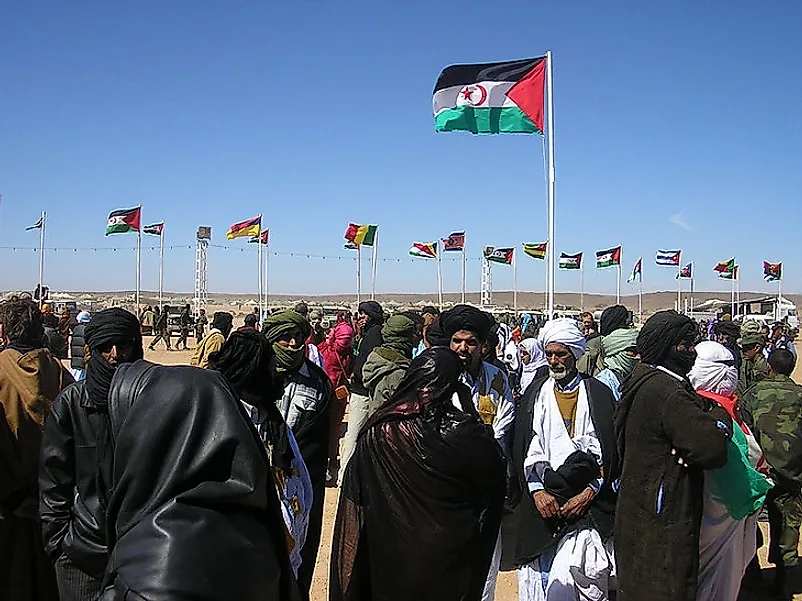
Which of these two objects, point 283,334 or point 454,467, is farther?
point 283,334

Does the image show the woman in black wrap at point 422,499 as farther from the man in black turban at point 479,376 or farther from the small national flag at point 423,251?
the small national flag at point 423,251

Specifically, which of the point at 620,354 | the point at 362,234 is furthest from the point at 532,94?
the point at 362,234

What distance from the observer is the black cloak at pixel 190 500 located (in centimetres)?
157

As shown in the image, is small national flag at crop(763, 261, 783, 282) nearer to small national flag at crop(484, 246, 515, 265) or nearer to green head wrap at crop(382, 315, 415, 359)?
small national flag at crop(484, 246, 515, 265)

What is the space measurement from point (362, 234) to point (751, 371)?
860 inches

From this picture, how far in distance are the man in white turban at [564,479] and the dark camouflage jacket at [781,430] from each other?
2038 mm

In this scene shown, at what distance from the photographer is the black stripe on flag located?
991 cm

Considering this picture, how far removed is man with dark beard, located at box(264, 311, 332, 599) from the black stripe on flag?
6.33m

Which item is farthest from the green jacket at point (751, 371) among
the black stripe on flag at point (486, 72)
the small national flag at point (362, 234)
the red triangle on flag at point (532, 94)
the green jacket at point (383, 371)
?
the small national flag at point (362, 234)

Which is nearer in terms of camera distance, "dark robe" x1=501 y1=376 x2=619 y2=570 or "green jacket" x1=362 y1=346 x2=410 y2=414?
"dark robe" x1=501 y1=376 x2=619 y2=570

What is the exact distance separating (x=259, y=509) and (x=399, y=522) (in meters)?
1.84

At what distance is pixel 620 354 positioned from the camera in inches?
246

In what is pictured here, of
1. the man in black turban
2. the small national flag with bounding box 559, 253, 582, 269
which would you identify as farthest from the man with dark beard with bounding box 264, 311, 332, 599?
the small national flag with bounding box 559, 253, 582, 269

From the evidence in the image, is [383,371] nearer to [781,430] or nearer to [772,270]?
[781,430]
